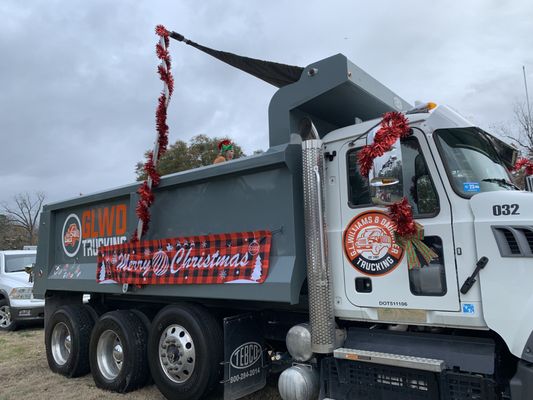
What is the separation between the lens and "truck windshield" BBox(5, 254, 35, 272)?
11703 mm

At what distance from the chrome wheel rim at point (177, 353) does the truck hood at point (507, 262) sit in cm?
286

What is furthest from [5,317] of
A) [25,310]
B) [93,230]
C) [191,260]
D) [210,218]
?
[210,218]

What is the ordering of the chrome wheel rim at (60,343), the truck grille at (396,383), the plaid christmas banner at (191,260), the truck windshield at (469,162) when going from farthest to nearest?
the chrome wheel rim at (60,343) → the plaid christmas banner at (191,260) → the truck windshield at (469,162) → the truck grille at (396,383)

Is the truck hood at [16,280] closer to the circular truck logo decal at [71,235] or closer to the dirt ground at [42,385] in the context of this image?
the dirt ground at [42,385]

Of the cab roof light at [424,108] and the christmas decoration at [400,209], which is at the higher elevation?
the cab roof light at [424,108]

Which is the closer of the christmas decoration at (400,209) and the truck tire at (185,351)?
the christmas decoration at (400,209)

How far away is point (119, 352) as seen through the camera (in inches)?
221

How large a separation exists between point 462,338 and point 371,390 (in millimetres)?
822

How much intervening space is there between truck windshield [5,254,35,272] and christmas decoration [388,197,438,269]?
1103 centimetres

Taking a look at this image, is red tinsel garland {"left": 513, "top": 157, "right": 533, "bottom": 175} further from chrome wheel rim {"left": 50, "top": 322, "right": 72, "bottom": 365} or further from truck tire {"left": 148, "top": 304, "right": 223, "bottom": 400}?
chrome wheel rim {"left": 50, "top": 322, "right": 72, "bottom": 365}

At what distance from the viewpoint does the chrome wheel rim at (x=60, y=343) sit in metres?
6.62

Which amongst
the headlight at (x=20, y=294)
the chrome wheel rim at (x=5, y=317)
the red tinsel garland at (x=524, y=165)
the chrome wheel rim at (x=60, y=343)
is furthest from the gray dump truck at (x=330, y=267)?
the chrome wheel rim at (x=5, y=317)

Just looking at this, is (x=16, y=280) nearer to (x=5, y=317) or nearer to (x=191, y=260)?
(x=5, y=317)

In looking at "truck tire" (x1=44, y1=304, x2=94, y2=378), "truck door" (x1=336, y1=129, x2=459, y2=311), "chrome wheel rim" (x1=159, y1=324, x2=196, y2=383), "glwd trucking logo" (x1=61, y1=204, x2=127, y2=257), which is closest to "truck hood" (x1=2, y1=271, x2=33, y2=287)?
"truck tire" (x1=44, y1=304, x2=94, y2=378)
